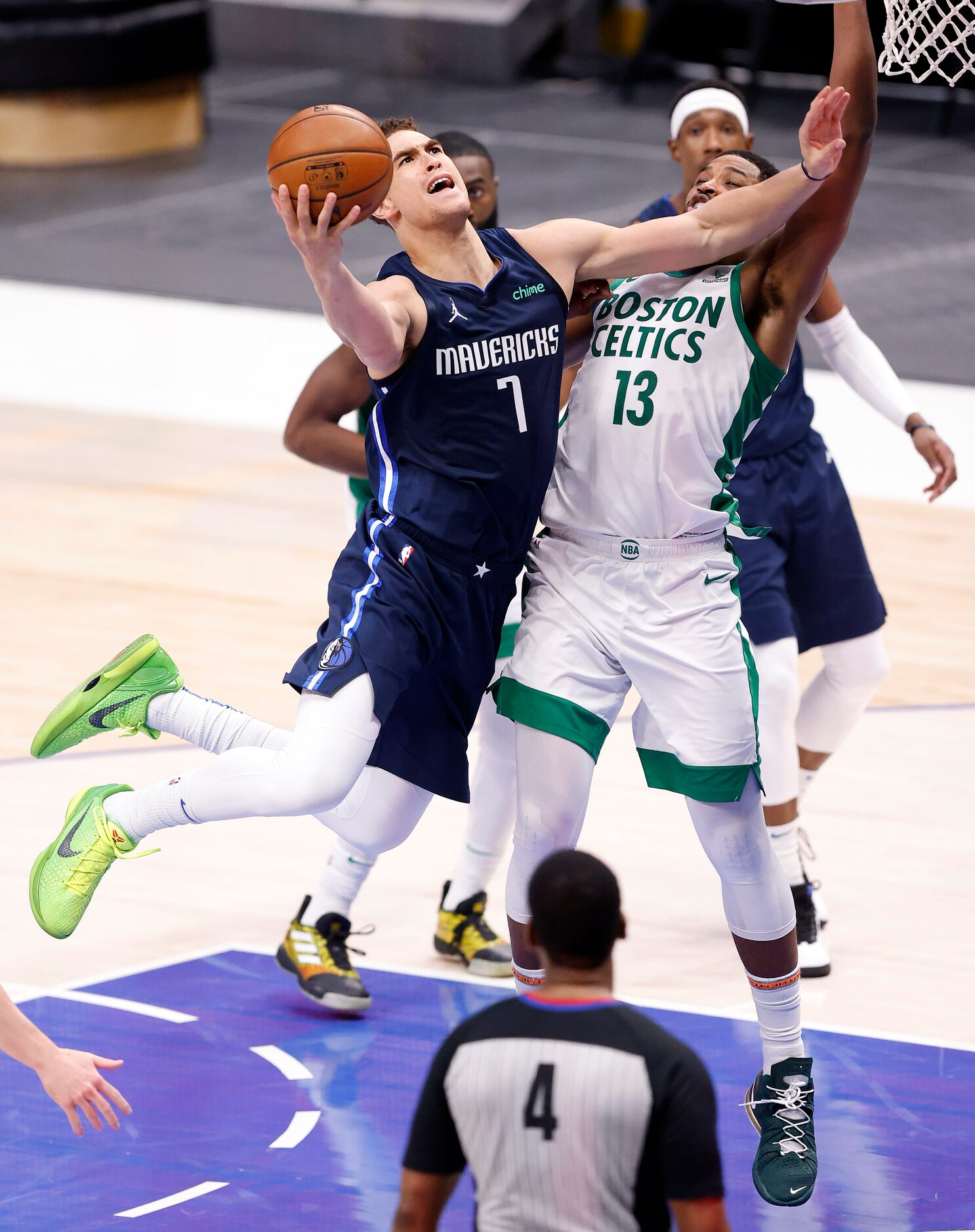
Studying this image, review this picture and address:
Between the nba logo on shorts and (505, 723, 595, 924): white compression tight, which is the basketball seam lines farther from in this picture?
(505, 723, 595, 924): white compression tight

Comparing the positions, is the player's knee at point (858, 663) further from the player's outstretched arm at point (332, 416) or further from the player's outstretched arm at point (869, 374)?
the player's outstretched arm at point (332, 416)

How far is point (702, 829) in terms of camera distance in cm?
420

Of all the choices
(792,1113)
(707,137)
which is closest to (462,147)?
(707,137)

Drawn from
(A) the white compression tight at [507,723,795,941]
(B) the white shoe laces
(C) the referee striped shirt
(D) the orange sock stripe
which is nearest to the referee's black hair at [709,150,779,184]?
(A) the white compression tight at [507,723,795,941]

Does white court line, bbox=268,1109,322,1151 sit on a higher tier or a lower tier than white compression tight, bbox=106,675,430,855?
lower

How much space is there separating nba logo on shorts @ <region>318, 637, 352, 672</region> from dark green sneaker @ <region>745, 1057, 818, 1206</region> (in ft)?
4.24

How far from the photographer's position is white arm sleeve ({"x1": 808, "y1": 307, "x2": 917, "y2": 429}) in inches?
211

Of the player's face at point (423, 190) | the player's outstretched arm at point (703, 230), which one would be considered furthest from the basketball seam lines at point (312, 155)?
the player's outstretched arm at point (703, 230)

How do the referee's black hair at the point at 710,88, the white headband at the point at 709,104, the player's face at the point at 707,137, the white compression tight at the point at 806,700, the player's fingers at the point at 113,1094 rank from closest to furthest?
the player's fingers at the point at 113,1094
the white compression tight at the point at 806,700
the player's face at the point at 707,137
the white headband at the point at 709,104
the referee's black hair at the point at 710,88

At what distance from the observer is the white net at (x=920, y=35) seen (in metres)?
4.73

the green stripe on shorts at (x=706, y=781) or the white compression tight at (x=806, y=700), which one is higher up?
the green stripe on shorts at (x=706, y=781)

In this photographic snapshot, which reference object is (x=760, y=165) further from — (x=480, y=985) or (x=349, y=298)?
(x=480, y=985)

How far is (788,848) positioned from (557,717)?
1261 millimetres

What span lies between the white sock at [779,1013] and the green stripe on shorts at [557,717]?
625 mm
